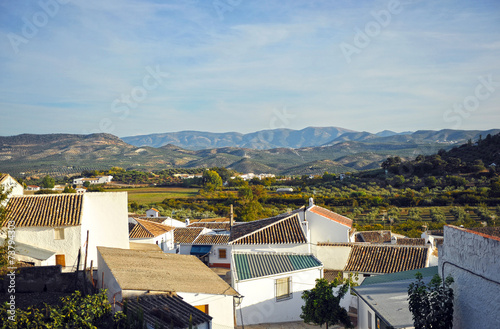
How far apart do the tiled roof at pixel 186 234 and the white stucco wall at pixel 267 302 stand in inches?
543

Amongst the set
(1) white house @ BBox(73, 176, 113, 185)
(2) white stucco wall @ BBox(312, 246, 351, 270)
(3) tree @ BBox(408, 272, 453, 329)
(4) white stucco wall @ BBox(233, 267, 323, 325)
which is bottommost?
(4) white stucco wall @ BBox(233, 267, 323, 325)

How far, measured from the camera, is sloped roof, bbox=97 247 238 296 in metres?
10.8

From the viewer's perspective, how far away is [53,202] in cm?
1689

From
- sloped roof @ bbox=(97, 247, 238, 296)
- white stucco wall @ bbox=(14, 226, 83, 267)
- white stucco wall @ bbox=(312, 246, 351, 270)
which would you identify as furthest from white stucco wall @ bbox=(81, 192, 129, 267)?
white stucco wall @ bbox=(312, 246, 351, 270)

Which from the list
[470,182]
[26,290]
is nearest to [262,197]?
[470,182]

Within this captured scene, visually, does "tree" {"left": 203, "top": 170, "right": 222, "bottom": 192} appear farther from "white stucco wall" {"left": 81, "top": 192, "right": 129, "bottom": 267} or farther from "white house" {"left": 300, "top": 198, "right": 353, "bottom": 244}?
"white stucco wall" {"left": 81, "top": 192, "right": 129, "bottom": 267}

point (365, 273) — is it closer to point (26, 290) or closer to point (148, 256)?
point (148, 256)

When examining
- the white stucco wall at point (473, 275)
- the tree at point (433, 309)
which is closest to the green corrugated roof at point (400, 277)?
the white stucco wall at point (473, 275)

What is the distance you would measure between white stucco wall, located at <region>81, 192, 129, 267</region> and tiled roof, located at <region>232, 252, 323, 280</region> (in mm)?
5022

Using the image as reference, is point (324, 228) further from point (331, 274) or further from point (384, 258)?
point (384, 258)

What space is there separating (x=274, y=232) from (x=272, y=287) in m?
3.35

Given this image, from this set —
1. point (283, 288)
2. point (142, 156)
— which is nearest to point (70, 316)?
point (283, 288)

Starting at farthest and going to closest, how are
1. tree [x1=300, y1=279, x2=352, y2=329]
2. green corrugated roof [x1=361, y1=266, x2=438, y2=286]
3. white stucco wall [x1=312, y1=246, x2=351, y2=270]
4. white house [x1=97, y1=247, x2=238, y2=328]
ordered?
white stucco wall [x1=312, y1=246, x2=351, y2=270] < tree [x1=300, y1=279, x2=352, y2=329] < green corrugated roof [x1=361, y1=266, x2=438, y2=286] < white house [x1=97, y1=247, x2=238, y2=328]

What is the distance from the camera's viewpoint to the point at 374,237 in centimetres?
2702
